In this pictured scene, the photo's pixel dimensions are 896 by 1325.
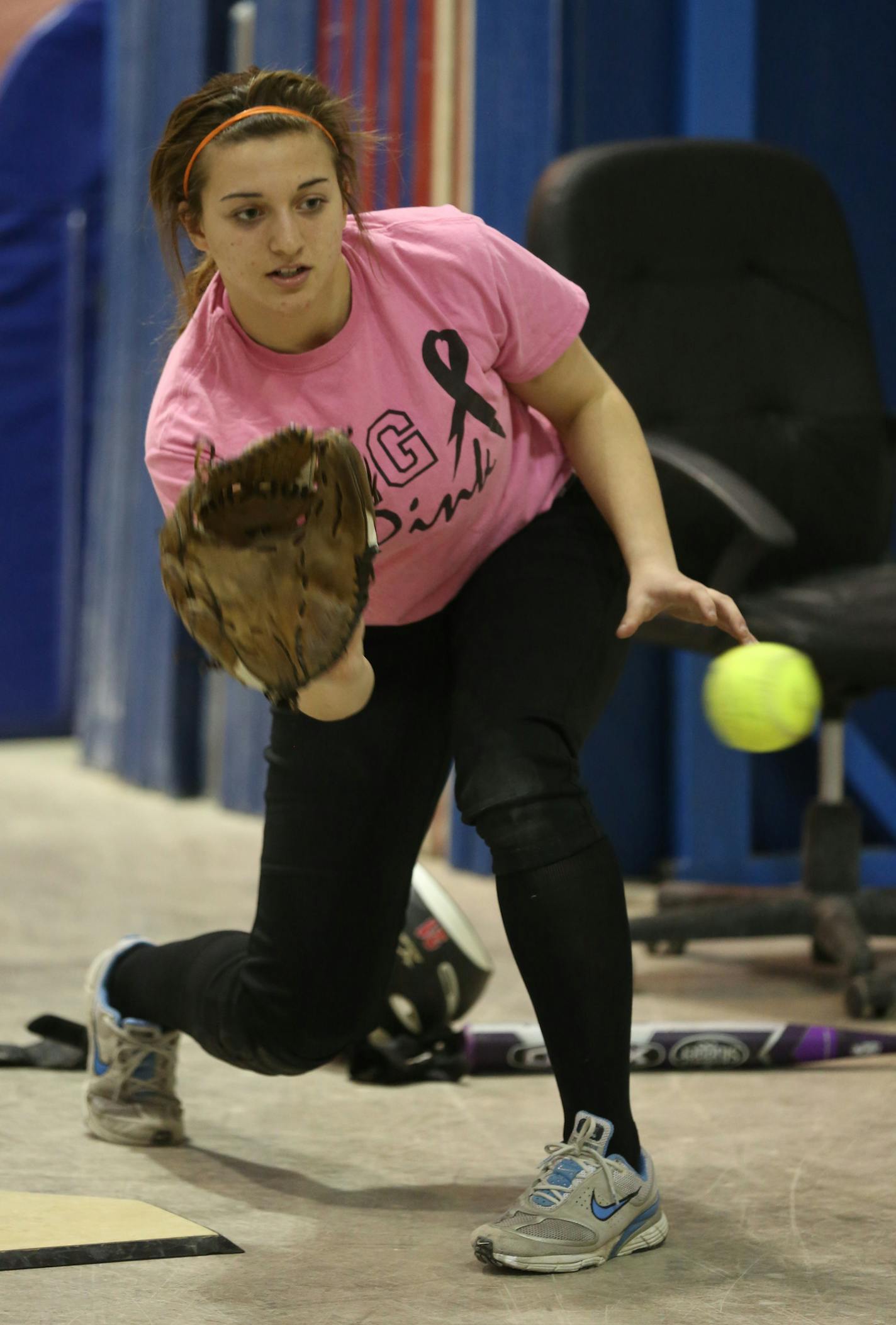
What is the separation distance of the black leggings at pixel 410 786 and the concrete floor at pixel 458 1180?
14cm

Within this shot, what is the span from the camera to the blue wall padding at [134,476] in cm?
542

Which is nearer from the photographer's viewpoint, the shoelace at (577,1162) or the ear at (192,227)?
the shoelace at (577,1162)

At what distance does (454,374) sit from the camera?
5.37 ft

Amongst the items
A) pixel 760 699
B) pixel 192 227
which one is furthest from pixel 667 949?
pixel 192 227

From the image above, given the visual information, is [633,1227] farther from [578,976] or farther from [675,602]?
[675,602]

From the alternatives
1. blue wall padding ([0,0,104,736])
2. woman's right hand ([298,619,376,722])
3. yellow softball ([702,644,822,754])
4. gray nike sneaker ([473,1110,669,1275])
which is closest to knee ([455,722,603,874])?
woman's right hand ([298,619,376,722])

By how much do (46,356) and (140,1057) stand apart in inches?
218

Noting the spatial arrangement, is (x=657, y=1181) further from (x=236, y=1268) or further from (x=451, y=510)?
(x=451, y=510)

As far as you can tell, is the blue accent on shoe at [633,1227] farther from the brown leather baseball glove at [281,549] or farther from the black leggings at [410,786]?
the brown leather baseball glove at [281,549]

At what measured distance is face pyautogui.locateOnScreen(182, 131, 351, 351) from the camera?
1.54 m

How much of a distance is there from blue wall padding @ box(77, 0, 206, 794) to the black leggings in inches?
136

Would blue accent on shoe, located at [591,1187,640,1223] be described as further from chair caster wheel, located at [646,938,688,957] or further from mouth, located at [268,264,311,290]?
chair caster wheel, located at [646,938,688,957]

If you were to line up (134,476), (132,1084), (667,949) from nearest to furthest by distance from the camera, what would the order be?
(132,1084) < (667,949) < (134,476)

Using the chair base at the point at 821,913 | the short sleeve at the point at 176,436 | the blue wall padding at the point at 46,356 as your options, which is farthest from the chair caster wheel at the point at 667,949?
the blue wall padding at the point at 46,356
